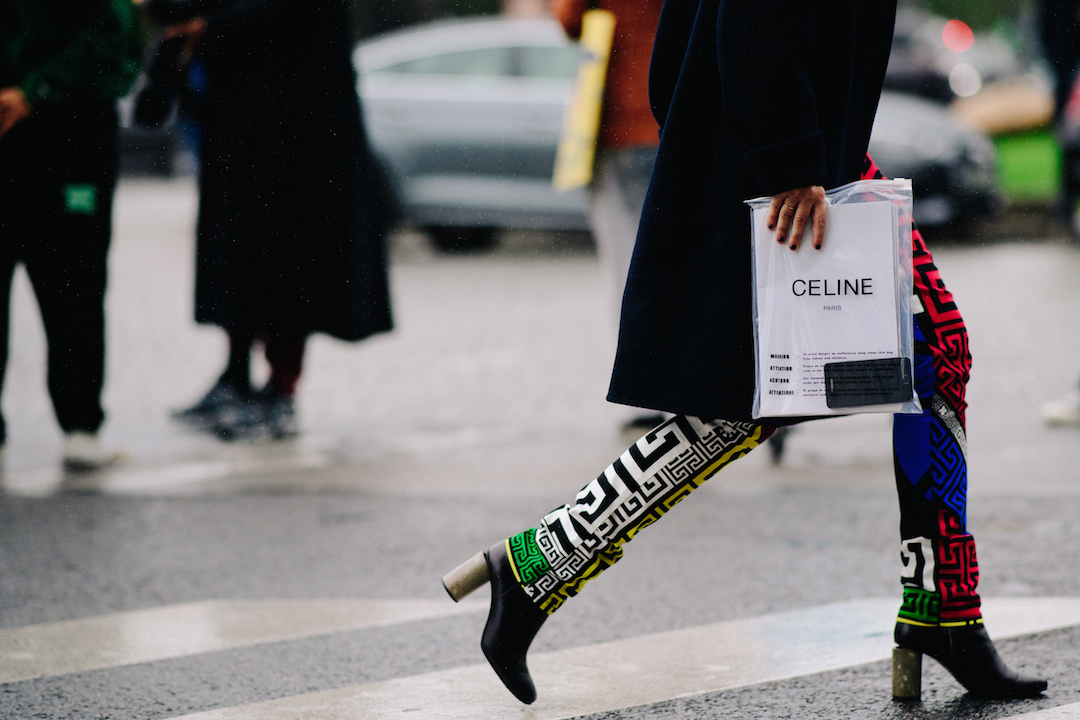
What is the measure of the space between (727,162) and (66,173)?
3014 millimetres

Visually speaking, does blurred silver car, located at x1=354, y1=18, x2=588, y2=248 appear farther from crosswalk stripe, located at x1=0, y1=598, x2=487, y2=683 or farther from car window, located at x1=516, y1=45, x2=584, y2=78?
crosswalk stripe, located at x1=0, y1=598, x2=487, y2=683

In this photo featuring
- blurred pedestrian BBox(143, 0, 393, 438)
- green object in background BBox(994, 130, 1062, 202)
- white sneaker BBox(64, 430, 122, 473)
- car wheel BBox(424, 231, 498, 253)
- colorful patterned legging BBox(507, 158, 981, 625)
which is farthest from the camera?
green object in background BBox(994, 130, 1062, 202)

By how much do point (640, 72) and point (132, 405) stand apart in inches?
104

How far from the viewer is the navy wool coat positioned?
2387 mm

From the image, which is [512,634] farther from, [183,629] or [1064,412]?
[1064,412]

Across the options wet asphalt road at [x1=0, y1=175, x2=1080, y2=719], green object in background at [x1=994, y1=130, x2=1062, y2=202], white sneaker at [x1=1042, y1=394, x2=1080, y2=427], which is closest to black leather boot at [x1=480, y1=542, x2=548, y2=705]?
wet asphalt road at [x1=0, y1=175, x2=1080, y2=719]

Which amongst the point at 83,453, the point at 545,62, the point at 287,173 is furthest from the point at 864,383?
the point at 545,62

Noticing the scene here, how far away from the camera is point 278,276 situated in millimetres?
5441

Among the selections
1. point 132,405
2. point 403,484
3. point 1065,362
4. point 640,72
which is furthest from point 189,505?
point 1065,362

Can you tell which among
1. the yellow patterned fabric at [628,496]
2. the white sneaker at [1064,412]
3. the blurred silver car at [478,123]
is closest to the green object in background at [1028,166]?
the blurred silver car at [478,123]

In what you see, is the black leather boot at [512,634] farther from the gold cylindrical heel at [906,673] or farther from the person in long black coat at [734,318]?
the gold cylindrical heel at [906,673]

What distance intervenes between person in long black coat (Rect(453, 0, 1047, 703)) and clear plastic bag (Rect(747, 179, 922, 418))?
4 centimetres

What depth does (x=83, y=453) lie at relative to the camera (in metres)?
4.98

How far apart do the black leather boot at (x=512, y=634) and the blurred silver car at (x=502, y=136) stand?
8.68m
